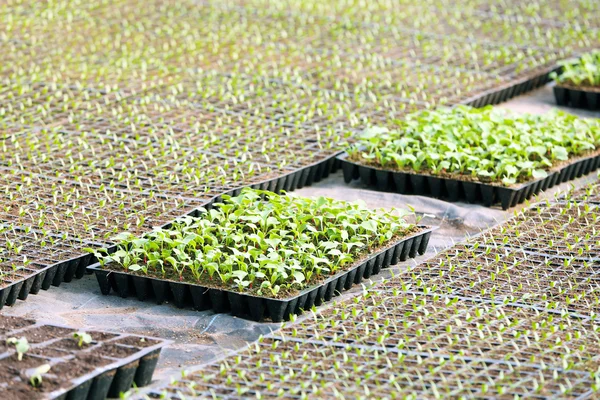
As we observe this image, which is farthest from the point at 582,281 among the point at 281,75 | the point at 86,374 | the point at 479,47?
the point at 479,47

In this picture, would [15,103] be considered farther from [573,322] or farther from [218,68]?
[573,322]

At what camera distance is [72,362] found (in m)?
4.31

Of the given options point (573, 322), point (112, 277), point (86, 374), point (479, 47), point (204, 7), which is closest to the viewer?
point (86, 374)

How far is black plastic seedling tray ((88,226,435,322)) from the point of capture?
523 centimetres

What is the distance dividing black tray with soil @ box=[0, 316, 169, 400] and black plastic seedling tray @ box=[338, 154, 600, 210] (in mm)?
3029

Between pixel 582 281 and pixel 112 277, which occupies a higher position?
pixel 112 277

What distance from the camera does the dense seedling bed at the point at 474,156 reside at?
703cm

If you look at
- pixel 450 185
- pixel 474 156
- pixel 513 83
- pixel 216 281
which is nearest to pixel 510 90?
pixel 513 83

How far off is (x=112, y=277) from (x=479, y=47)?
6222mm

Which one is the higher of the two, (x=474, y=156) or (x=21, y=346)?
(x=21, y=346)

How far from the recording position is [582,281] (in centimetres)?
555

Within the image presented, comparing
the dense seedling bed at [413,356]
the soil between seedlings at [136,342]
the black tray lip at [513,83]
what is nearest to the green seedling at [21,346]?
the soil between seedlings at [136,342]

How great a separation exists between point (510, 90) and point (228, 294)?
499 centimetres

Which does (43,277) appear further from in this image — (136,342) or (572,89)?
(572,89)
